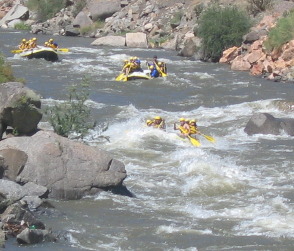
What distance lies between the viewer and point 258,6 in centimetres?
4672

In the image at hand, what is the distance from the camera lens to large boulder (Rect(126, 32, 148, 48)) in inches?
1879

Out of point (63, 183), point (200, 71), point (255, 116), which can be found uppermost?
point (63, 183)

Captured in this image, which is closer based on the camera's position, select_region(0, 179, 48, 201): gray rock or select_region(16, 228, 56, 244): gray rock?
select_region(16, 228, 56, 244): gray rock

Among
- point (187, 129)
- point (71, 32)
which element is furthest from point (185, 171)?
point (71, 32)

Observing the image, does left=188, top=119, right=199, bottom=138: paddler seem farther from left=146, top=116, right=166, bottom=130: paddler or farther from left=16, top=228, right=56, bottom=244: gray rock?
left=16, top=228, right=56, bottom=244: gray rock

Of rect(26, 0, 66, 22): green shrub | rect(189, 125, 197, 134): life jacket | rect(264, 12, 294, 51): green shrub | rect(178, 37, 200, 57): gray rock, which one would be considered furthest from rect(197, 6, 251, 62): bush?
rect(26, 0, 66, 22): green shrub

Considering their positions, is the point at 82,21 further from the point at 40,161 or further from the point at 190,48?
the point at 40,161

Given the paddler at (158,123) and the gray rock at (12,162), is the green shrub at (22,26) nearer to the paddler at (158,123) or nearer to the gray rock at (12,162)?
the paddler at (158,123)

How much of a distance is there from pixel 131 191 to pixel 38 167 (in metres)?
2.16

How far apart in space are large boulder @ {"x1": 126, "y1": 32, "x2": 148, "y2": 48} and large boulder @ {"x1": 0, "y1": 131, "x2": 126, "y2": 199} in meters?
32.5

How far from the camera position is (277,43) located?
36312 mm

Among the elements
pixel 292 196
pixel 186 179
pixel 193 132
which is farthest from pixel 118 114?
pixel 292 196

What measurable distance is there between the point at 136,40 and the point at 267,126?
25.8m

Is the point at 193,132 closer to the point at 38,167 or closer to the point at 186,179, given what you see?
the point at 186,179
